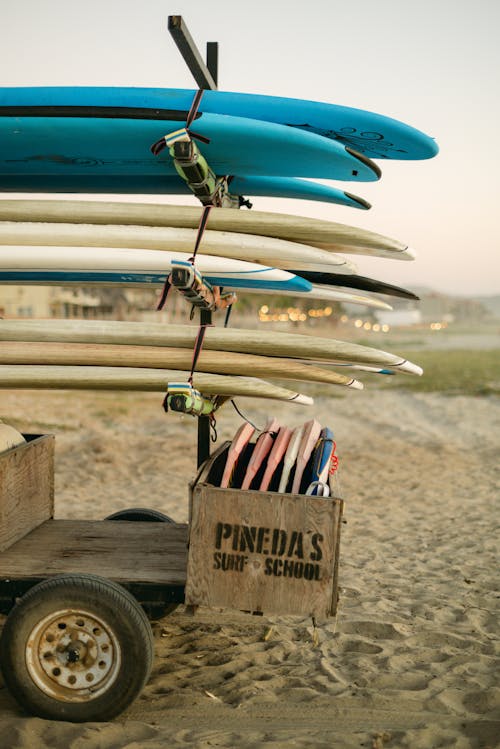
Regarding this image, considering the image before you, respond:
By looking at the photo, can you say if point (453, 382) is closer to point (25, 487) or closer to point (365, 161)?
point (365, 161)

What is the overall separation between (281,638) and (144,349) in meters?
1.96

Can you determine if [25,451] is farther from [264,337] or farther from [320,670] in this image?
[320,670]

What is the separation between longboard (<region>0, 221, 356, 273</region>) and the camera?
3.55m

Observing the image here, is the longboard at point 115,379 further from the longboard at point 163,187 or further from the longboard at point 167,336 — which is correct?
the longboard at point 163,187

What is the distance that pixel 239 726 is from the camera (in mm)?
2922

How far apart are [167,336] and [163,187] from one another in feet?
4.03

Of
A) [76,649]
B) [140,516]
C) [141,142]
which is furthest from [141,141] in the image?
[76,649]

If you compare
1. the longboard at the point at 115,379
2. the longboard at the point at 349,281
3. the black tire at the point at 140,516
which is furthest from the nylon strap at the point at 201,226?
the black tire at the point at 140,516

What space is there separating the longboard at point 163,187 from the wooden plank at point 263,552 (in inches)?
87.6

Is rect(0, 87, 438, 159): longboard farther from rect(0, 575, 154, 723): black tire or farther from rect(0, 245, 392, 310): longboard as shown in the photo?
rect(0, 575, 154, 723): black tire

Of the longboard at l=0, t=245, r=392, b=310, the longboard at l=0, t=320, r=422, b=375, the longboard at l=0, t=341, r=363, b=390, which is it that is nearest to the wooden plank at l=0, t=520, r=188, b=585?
the longboard at l=0, t=341, r=363, b=390

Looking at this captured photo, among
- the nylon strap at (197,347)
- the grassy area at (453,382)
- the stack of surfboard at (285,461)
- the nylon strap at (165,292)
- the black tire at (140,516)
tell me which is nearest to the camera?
the stack of surfboard at (285,461)

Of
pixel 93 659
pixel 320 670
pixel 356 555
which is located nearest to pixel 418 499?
pixel 356 555

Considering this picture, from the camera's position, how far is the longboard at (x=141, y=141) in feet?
11.6
